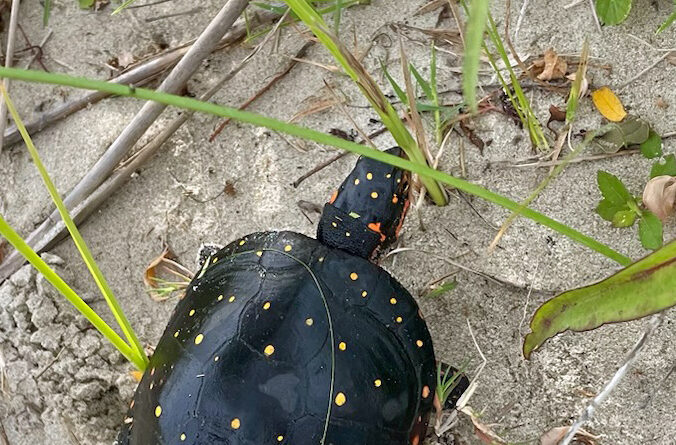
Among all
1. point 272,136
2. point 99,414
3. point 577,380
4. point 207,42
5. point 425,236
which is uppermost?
point 207,42

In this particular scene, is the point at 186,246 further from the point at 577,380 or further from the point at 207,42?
the point at 577,380

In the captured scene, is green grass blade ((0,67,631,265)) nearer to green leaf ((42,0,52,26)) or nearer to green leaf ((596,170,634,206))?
green leaf ((596,170,634,206))

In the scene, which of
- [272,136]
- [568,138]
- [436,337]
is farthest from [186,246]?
[568,138]

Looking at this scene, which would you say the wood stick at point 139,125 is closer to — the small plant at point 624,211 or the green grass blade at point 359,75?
the green grass blade at point 359,75

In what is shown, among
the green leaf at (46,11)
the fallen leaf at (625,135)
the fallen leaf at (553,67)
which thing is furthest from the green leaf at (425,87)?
the green leaf at (46,11)

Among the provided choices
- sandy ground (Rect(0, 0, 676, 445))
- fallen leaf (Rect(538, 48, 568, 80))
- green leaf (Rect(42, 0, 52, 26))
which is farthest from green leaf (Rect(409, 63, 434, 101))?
green leaf (Rect(42, 0, 52, 26))

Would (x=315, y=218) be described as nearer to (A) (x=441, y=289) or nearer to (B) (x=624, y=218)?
(A) (x=441, y=289)
